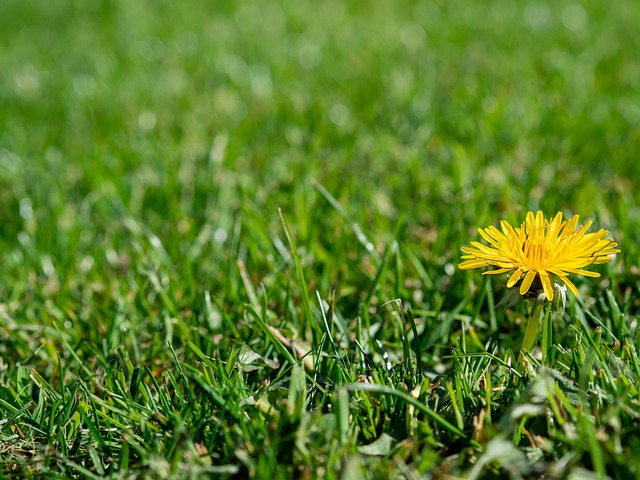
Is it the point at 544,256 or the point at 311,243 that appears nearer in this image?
the point at 544,256

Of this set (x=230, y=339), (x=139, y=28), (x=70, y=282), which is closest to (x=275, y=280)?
(x=230, y=339)

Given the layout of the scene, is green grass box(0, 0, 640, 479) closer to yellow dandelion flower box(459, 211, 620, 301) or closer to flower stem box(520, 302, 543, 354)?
flower stem box(520, 302, 543, 354)

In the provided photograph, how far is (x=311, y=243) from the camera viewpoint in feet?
7.32

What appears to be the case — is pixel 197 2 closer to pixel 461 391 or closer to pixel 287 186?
pixel 287 186

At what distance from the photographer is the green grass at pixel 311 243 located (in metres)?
1.35

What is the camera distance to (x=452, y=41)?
4.39m

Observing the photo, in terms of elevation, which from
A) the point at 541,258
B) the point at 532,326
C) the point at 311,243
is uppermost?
the point at 541,258

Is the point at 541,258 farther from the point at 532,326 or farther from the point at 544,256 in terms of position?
the point at 532,326

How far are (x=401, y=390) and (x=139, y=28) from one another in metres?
4.15

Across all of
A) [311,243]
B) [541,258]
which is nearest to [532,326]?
[541,258]

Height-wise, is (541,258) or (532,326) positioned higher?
(541,258)

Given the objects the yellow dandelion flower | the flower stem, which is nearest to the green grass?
the flower stem

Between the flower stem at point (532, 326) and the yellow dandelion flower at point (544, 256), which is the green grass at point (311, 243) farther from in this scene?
the yellow dandelion flower at point (544, 256)

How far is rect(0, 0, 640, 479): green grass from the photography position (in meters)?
1.35
